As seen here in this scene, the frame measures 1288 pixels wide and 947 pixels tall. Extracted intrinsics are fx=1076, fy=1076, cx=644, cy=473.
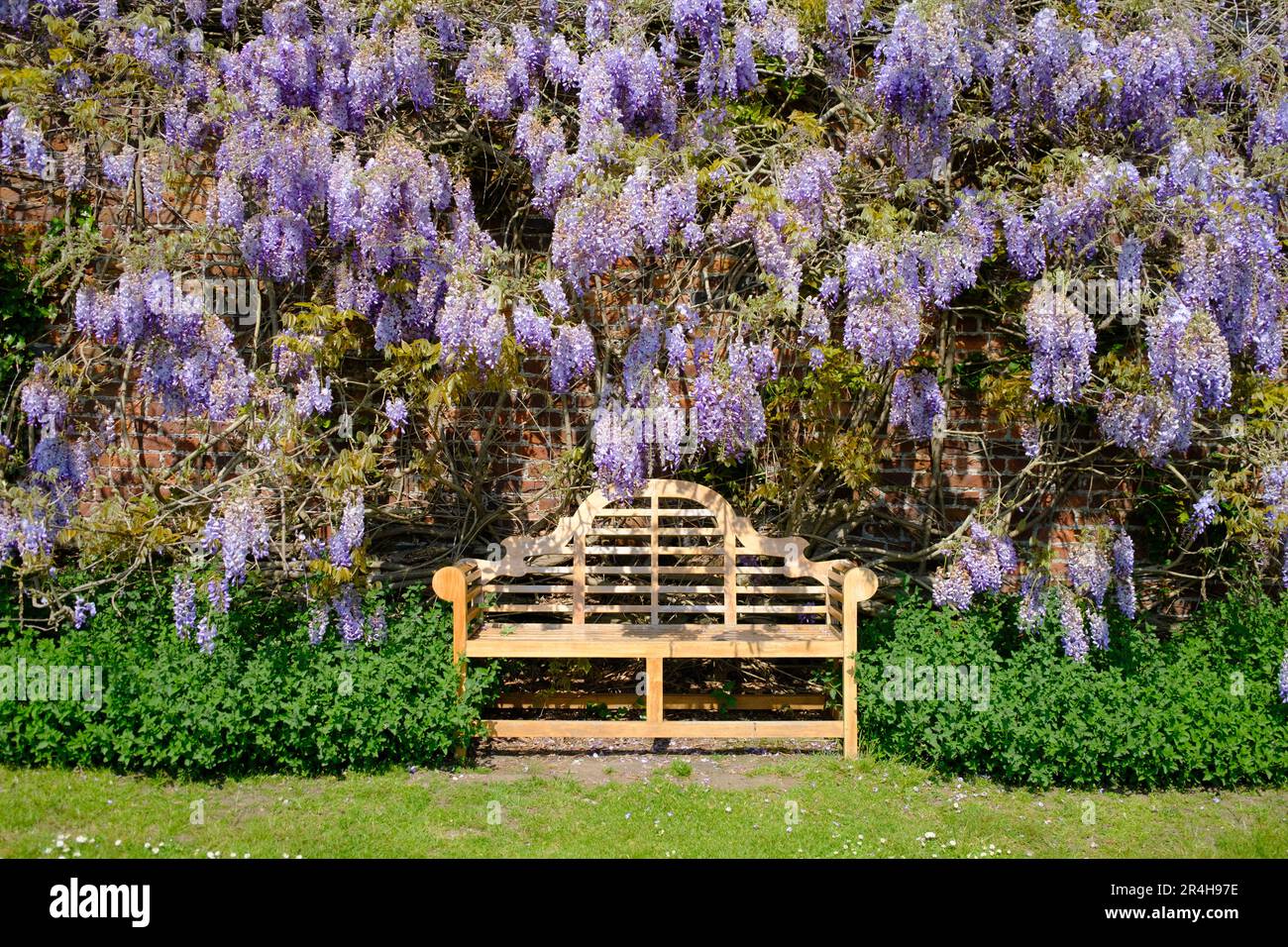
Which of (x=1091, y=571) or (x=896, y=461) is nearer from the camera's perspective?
(x=1091, y=571)

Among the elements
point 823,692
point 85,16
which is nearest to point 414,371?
point 823,692

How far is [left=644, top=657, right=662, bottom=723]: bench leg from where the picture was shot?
14.1ft

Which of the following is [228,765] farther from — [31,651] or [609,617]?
[609,617]

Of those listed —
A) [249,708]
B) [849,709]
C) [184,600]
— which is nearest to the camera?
[249,708]

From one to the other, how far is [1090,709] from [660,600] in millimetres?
1896

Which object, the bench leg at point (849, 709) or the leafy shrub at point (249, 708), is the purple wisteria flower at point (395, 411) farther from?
the bench leg at point (849, 709)

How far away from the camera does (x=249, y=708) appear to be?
3908 mm

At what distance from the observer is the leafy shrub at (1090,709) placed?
3910mm

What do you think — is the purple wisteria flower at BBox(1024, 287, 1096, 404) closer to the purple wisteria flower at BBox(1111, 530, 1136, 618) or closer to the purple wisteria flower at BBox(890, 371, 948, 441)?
the purple wisteria flower at BBox(890, 371, 948, 441)

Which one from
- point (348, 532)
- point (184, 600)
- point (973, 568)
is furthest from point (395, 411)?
point (973, 568)

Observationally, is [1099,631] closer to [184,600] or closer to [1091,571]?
[1091,571]

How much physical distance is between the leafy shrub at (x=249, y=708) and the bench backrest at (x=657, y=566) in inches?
21.2

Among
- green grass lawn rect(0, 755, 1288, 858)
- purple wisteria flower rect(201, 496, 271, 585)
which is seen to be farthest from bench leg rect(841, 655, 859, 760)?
purple wisteria flower rect(201, 496, 271, 585)

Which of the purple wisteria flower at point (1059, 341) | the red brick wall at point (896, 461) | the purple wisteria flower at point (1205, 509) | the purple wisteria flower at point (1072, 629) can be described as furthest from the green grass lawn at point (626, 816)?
the purple wisteria flower at point (1059, 341)
